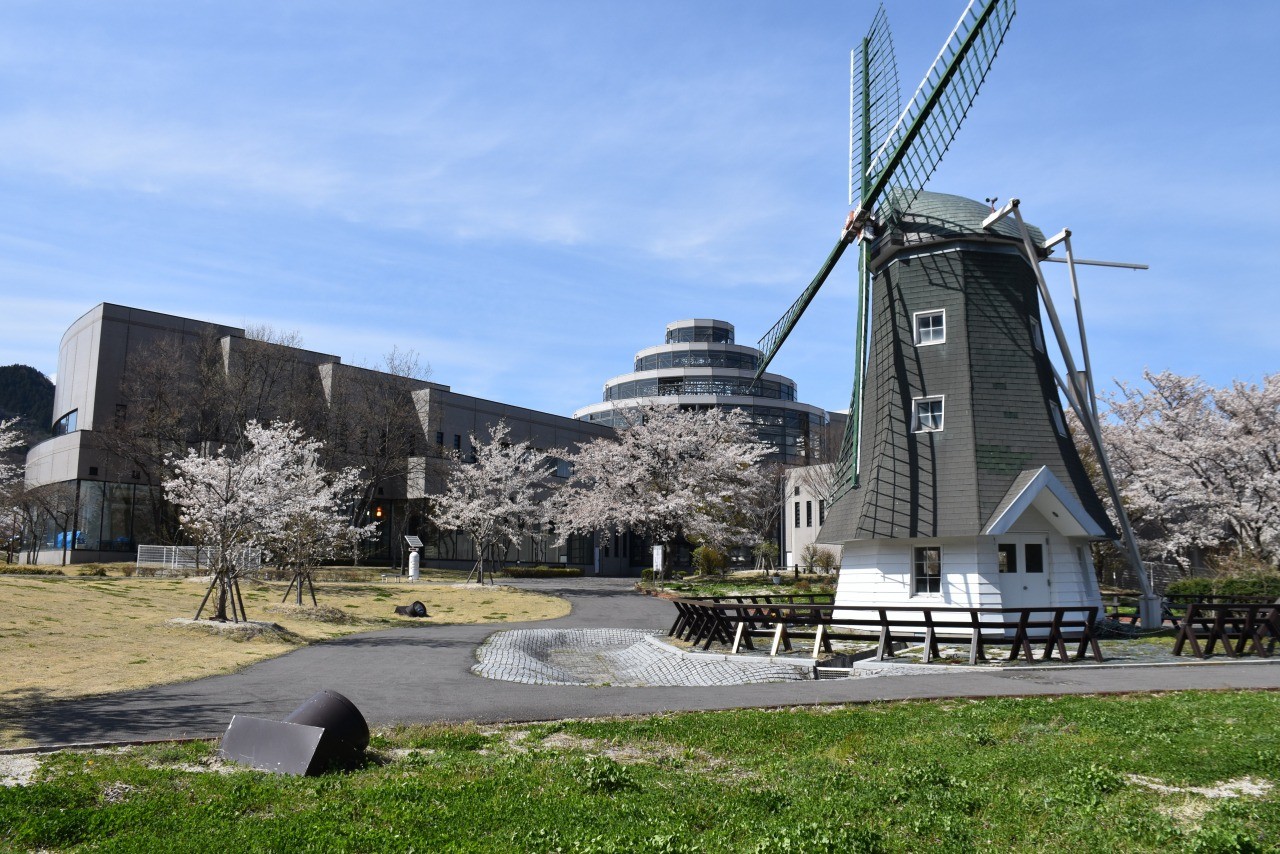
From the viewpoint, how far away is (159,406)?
51.2 meters

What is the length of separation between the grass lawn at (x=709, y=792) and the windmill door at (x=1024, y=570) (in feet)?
39.6

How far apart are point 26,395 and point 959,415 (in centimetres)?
16870

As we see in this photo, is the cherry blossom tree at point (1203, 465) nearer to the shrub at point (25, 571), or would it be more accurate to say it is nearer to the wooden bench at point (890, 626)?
the wooden bench at point (890, 626)

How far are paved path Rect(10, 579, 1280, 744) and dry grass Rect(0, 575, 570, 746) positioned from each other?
81 centimetres

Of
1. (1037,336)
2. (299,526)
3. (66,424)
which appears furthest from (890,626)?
(66,424)

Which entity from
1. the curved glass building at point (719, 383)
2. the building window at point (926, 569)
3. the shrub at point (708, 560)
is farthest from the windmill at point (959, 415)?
the curved glass building at point (719, 383)

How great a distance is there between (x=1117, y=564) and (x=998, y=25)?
1296 inches

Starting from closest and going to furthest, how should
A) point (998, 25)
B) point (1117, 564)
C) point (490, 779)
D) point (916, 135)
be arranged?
point (490, 779), point (998, 25), point (916, 135), point (1117, 564)

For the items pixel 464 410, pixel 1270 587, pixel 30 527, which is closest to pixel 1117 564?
pixel 1270 587

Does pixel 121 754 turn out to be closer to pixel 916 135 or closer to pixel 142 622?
pixel 142 622

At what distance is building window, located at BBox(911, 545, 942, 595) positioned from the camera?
2307 centimetres

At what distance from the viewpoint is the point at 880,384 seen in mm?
25547

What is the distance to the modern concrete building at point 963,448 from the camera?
22.6 metres

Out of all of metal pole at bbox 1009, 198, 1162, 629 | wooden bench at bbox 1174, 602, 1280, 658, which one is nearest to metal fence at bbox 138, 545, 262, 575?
metal pole at bbox 1009, 198, 1162, 629
